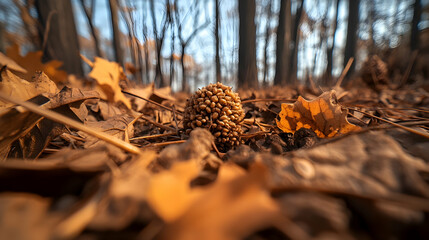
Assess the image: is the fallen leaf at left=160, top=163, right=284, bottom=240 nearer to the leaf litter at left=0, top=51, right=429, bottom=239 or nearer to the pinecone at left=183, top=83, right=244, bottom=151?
the leaf litter at left=0, top=51, right=429, bottom=239

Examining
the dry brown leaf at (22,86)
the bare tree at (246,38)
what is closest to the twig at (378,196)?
the dry brown leaf at (22,86)

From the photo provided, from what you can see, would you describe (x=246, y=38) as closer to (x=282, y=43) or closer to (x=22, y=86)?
(x=282, y=43)

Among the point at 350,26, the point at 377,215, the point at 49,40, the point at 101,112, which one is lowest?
the point at 377,215

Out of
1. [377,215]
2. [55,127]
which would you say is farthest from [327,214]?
[55,127]

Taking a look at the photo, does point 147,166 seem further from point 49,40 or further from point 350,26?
point 350,26

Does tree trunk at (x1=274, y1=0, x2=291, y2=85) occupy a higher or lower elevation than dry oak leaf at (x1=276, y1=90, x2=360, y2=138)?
higher

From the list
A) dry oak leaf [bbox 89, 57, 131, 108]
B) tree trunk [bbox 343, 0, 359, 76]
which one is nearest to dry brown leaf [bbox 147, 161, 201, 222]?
dry oak leaf [bbox 89, 57, 131, 108]
